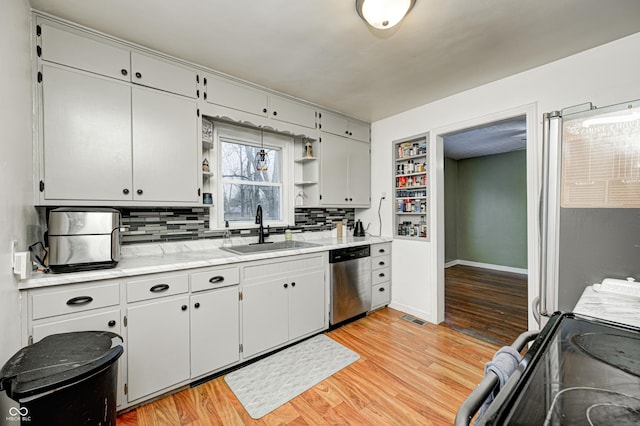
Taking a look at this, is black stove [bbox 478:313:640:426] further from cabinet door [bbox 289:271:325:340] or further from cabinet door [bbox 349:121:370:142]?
cabinet door [bbox 349:121:370:142]

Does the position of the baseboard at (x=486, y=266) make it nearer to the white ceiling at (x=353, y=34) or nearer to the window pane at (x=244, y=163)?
the white ceiling at (x=353, y=34)

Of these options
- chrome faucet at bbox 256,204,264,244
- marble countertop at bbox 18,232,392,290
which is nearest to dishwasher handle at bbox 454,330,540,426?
marble countertop at bbox 18,232,392,290

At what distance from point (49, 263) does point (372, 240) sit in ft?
9.40

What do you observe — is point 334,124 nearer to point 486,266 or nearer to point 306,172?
point 306,172

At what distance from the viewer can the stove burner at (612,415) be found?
1.92ft

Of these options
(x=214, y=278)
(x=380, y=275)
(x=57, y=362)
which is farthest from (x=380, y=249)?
(x=57, y=362)

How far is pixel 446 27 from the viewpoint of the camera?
1.80 m

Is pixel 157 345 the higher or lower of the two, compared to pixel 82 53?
lower

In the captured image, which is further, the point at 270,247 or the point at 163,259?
the point at 270,247

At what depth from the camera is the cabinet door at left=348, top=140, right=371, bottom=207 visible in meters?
3.53

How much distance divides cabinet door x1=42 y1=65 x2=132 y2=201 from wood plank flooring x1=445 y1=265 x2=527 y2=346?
353cm

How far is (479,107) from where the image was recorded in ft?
8.91

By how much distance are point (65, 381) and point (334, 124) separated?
3.13 meters

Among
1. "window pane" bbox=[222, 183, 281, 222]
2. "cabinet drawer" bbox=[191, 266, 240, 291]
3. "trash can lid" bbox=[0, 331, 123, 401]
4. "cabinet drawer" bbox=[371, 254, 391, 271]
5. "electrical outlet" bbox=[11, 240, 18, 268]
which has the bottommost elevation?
"cabinet drawer" bbox=[371, 254, 391, 271]
